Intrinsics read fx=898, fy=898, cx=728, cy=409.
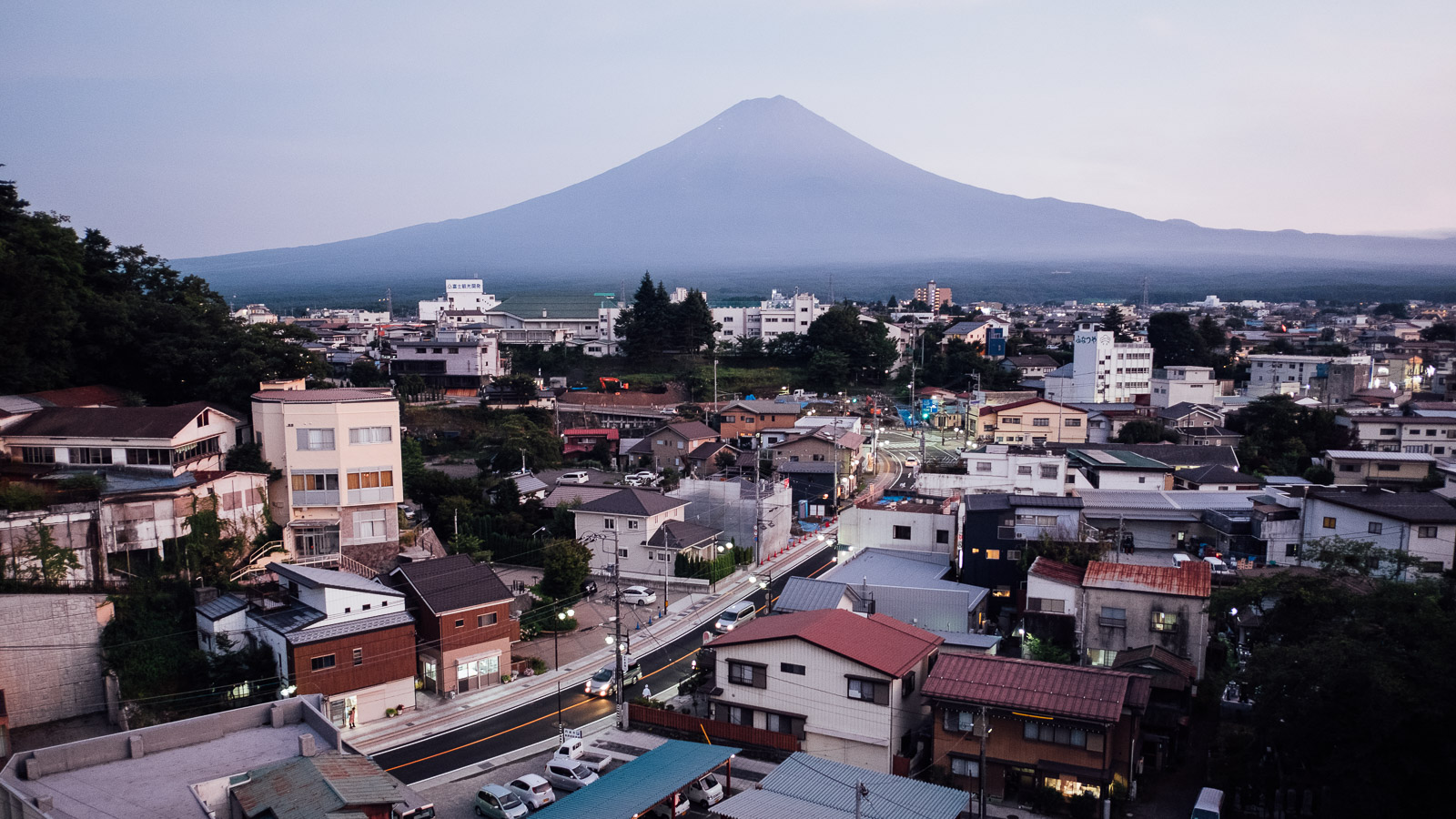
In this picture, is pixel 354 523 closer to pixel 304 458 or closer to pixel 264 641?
pixel 304 458

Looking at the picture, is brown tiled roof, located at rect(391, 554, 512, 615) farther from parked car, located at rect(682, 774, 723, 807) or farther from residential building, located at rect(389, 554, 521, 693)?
parked car, located at rect(682, 774, 723, 807)

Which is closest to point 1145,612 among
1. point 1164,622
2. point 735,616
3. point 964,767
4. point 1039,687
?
point 1164,622

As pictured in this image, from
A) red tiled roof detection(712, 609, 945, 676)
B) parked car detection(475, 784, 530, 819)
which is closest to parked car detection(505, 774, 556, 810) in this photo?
parked car detection(475, 784, 530, 819)

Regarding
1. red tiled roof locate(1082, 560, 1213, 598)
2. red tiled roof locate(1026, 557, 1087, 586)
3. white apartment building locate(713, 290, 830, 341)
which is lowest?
red tiled roof locate(1026, 557, 1087, 586)

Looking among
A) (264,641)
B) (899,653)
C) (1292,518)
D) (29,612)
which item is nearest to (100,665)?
(29,612)

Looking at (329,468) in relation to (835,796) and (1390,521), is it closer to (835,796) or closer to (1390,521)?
(835,796)

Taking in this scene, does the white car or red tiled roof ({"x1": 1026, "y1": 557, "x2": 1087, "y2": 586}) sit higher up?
red tiled roof ({"x1": 1026, "y1": 557, "x2": 1087, "y2": 586})
